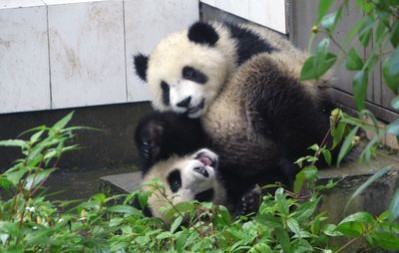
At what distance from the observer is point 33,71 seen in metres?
7.09

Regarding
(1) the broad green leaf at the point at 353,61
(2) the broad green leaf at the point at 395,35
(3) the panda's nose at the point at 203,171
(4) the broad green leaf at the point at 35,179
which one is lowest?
(3) the panda's nose at the point at 203,171

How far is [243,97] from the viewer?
451 centimetres

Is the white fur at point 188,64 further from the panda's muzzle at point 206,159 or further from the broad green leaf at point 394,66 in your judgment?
the broad green leaf at point 394,66

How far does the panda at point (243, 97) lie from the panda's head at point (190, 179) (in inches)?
5.2

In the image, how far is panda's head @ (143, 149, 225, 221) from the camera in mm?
4270

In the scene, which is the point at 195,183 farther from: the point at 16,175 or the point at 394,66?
the point at 394,66

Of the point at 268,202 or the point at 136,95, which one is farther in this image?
the point at 136,95

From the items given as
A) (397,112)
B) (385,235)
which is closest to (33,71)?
(397,112)

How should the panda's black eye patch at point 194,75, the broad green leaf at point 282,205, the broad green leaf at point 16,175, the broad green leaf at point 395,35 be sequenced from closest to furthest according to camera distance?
the broad green leaf at point 395,35
the broad green leaf at point 16,175
the broad green leaf at point 282,205
the panda's black eye patch at point 194,75

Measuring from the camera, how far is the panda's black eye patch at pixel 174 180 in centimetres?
434

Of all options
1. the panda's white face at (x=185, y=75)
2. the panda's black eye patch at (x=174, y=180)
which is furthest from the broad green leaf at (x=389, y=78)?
the panda's white face at (x=185, y=75)

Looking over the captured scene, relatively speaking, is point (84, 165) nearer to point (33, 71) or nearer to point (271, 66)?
point (33, 71)

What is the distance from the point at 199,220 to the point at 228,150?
3.32 ft

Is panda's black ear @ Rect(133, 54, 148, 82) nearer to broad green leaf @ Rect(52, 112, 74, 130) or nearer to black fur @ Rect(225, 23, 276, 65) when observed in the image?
black fur @ Rect(225, 23, 276, 65)
